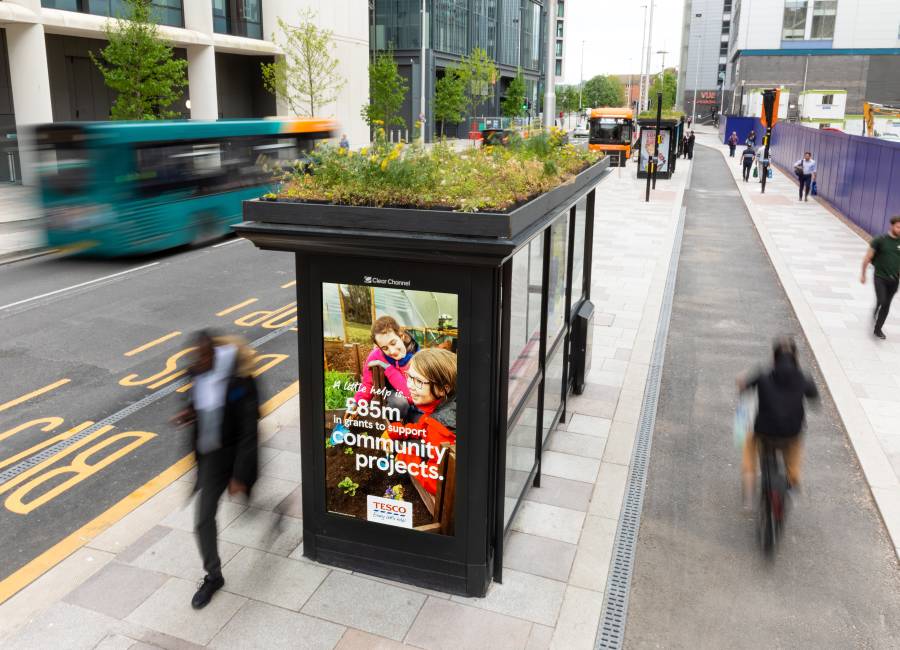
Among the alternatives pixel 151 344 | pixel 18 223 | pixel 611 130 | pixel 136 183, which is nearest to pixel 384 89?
pixel 611 130

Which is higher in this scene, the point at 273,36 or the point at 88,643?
the point at 273,36

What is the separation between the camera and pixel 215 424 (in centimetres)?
509

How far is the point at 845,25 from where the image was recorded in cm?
7681

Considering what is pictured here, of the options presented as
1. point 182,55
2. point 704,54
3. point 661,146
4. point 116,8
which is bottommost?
point 661,146

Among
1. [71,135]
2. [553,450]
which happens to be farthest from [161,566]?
[71,135]

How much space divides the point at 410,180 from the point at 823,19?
87.5 m

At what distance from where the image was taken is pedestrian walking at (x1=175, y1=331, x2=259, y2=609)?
201 inches

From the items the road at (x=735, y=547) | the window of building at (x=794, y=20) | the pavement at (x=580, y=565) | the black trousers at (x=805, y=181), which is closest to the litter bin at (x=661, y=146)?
the black trousers at (x=805, y=181)

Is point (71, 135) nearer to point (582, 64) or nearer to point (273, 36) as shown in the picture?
point (273, 36)

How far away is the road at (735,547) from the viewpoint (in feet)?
16.6

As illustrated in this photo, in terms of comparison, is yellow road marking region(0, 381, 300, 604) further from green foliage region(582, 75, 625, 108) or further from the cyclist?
green foliage region(582, 75, 625, 108)

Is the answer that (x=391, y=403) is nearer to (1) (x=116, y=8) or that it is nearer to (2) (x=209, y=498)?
(2) (x=209, y=498)

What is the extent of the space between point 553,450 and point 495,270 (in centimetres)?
337

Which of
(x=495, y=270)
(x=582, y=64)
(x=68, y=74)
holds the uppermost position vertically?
(x=582, y=64)
